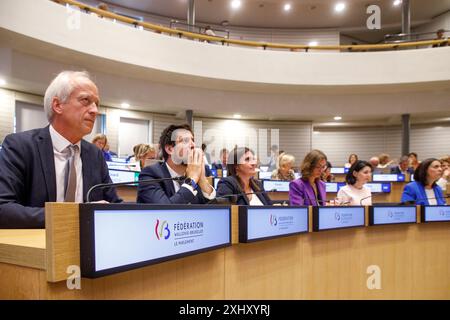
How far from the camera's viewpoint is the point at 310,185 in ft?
10.1

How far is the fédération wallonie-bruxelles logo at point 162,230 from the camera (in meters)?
1.09

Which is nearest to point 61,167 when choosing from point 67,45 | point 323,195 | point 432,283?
point 323,195

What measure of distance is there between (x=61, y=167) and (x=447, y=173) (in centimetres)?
605

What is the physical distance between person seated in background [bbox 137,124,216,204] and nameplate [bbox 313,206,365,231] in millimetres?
701

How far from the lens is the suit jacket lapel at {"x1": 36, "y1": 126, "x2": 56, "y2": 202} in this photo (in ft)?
4.72

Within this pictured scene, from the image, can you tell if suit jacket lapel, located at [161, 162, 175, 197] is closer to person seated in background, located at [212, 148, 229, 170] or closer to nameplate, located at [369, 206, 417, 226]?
nameplate, located at [369, 206, 417, 226]

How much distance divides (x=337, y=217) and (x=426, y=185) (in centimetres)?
165

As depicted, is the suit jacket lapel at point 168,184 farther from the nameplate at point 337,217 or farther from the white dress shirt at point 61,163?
the nameplate at point 337,217

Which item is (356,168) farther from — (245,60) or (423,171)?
(245,60)

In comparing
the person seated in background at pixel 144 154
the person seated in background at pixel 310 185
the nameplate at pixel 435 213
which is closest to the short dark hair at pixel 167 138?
the person seated in background at pixel 310 185

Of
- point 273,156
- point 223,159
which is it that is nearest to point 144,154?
point 223,159

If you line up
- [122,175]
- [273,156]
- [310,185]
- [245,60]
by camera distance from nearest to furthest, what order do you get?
1. [310,185]
2. [122,175]
3. [245,60]
4. [273,156]

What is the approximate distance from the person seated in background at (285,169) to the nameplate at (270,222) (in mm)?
3452
